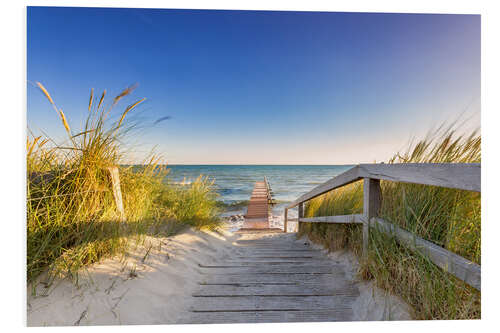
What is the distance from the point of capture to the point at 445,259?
37.3 inches

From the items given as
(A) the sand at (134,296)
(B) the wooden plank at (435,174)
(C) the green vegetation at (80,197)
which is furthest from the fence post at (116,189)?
(B) the wooden plank at (435,174)

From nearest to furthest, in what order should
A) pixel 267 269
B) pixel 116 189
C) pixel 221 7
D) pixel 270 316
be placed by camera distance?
pixel 270 316
pixel 116 189
pixel 221 7
pixel 267 269

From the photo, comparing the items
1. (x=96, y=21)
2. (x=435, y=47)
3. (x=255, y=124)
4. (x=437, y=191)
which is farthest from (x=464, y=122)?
(x=255, y=124)

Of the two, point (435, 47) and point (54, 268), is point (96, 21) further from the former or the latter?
point (435, 47)

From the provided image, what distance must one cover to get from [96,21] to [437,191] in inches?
105

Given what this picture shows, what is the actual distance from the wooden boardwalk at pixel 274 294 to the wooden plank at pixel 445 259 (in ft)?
1.49

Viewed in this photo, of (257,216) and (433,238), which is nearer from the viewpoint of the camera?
(433,238)

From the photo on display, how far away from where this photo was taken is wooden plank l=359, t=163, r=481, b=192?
903 millimetres

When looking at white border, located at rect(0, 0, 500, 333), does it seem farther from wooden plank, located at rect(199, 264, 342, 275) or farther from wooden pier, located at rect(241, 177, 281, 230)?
wooden pier, located at rect(241, 177, 281, 230)

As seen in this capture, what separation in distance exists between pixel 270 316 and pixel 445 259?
2.99ft

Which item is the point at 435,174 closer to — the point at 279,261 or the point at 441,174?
the point at 441,174

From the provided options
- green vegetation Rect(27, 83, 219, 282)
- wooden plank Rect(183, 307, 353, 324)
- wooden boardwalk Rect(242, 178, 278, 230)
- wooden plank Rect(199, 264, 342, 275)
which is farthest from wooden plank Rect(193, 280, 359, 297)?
wooden boardwalk Rect(242, 178, 278, 230)

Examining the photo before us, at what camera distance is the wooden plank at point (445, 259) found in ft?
2.92

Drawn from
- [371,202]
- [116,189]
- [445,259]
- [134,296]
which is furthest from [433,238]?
[116,189]
